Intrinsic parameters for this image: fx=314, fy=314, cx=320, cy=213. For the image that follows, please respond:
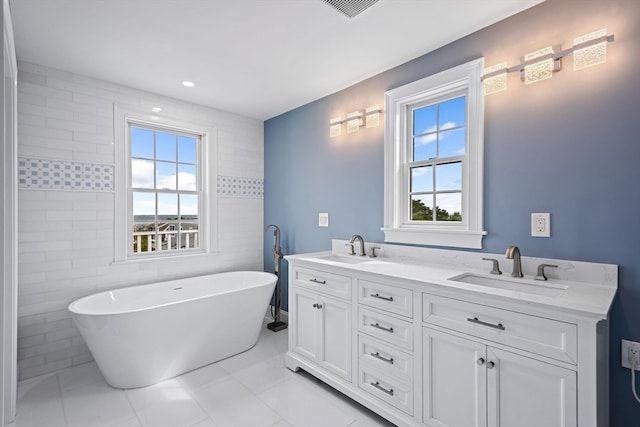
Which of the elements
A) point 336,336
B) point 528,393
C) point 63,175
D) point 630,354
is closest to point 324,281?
point 336,336

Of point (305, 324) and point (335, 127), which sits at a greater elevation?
point (335, 127)

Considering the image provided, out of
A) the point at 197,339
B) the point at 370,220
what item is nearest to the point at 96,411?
the point at 197,339

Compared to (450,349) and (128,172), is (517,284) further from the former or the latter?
(128,172)

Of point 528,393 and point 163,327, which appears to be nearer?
point 528,393

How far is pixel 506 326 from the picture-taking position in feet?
5.00

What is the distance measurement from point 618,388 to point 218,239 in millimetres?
3606

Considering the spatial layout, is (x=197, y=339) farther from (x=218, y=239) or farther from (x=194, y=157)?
(x=194, y=157)

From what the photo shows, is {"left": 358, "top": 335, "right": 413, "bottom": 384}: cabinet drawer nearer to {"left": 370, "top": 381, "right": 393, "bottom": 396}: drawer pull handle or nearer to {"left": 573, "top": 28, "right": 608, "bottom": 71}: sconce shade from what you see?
{"left": 370, "top": 381, "right": 393, "bottom": 396}: drawer pull handle

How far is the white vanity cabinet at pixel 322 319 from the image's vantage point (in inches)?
90.6

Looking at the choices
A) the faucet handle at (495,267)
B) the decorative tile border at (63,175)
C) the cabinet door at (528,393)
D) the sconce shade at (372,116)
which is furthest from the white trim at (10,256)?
the faucet handle at (495,267)

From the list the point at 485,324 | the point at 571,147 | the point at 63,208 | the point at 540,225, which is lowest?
the point at 485,324

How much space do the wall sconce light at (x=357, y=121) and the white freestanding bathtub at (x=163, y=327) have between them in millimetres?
1714

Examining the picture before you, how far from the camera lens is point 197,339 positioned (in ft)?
8.91

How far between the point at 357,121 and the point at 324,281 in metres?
1.55
